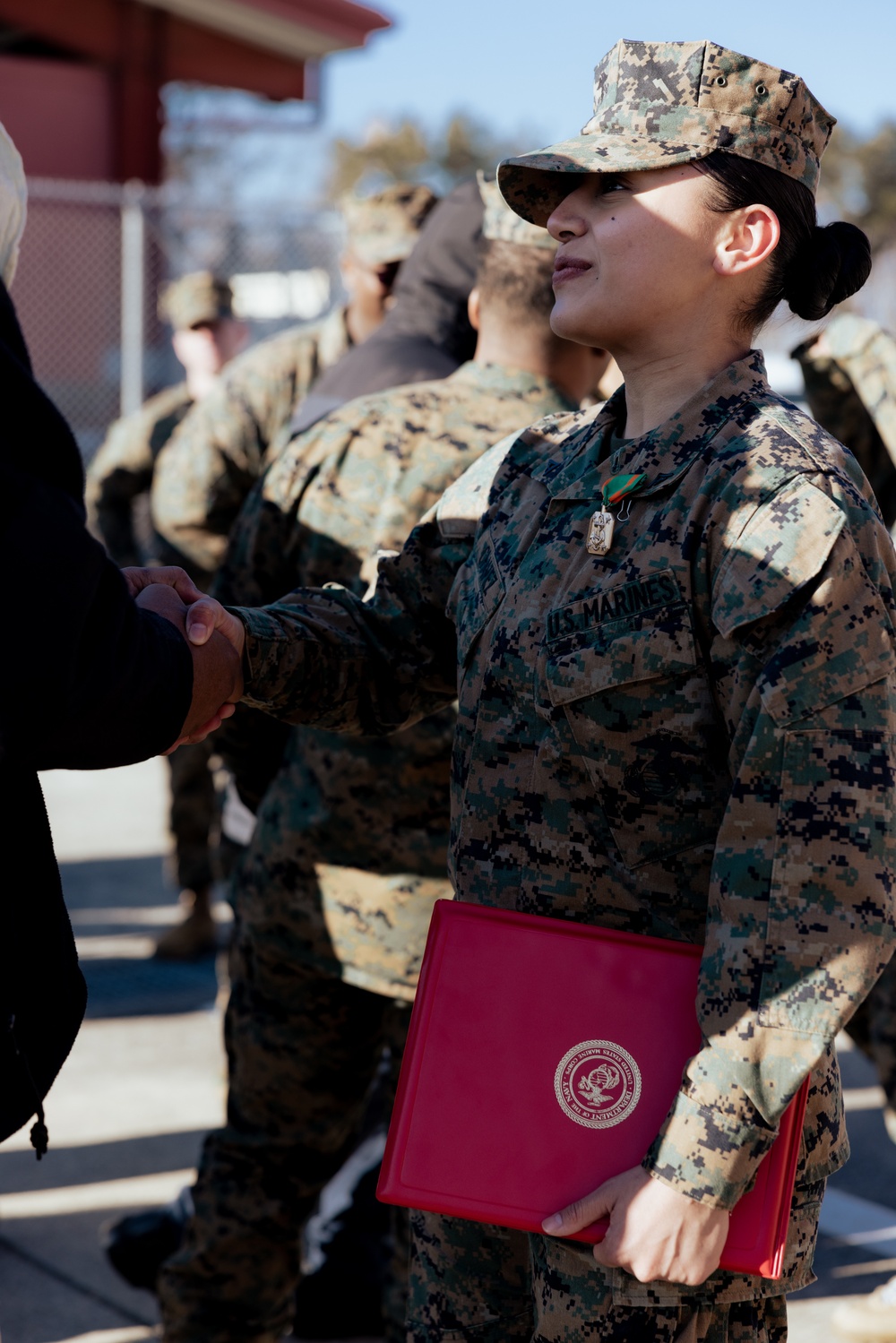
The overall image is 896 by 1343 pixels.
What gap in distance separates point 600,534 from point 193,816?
366 centimetres

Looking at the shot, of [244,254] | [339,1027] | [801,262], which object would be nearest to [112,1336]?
[339,1027]

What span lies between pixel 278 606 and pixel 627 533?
1.94 feet

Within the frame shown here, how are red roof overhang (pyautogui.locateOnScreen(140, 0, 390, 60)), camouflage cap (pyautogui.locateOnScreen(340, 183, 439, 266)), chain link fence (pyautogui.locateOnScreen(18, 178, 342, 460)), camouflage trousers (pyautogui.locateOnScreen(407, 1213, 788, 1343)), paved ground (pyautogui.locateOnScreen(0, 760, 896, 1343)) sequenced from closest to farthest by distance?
camouflage trousers (pyautogui.locateOnScreen(407, 1213, 788, 1343)) → paved ground (pyautogui.locateOnScreen(0, 760, 896, 1343)) → camouflage cap (pyautogui.locateOnScreen(340, 183, 439, 266)) → chain link fence (pyautogui.locateOnScreen(18, 178, 342, 460)) → red roof overhang (pyautogui.locateOnScreen(140, 0, 390, 60))

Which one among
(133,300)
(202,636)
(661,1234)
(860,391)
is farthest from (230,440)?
(133,300)

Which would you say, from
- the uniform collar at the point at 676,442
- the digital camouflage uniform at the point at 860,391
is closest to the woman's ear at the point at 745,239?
the uniform collar at the point at 676,442

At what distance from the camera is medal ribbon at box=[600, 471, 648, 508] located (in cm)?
168

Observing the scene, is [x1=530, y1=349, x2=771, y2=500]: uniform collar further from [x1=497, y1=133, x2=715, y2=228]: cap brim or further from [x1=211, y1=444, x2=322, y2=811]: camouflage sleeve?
[x1=211, y1=444, x2=322, y2=811]: camouflage sleeve

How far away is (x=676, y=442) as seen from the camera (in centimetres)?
169

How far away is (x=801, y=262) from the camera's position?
70.3 inches

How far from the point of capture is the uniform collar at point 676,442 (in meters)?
1.67

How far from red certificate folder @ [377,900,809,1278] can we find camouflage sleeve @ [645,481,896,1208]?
0.17 ft

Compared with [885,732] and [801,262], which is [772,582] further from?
[801,262]

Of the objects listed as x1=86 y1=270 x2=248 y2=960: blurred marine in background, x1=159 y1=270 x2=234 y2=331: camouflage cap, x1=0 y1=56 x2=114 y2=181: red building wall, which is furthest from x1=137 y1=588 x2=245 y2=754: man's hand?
x1=0 y1=56 x2=114 y2=181: red building wall

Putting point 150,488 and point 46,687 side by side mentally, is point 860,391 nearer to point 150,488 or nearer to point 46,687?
point 150,488
